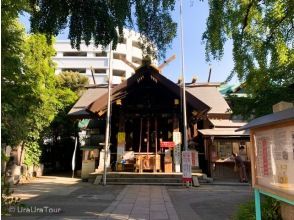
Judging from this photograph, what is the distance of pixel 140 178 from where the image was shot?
1880 cm

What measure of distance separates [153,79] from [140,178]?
19.2 feet

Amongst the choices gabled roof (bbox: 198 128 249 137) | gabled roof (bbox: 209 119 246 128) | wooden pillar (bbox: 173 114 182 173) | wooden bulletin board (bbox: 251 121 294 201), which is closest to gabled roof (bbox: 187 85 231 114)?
gabled roof (bbox: 209 119 246 128)

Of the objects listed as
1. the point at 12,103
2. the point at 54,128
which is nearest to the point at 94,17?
the point at 12,103

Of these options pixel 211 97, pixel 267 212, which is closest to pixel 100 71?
pixel 211 97

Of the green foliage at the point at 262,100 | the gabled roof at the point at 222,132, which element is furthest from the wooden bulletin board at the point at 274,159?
the gabled roof at the point at 222,132

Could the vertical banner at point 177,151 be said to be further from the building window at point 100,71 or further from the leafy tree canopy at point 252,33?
the building window at point 100,71

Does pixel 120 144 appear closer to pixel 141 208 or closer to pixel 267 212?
pixel 141 208

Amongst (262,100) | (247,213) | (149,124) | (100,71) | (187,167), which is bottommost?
(247,213)

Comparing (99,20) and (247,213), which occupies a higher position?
(99,20)

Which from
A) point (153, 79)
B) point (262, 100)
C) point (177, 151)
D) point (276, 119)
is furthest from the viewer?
point (153, 79)

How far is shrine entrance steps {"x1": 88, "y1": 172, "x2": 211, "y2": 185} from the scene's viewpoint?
18.3 m

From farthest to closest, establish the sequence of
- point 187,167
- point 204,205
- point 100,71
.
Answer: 1. point 100,71
2. point 187,167
3. point 204,205

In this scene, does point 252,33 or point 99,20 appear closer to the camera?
point 99,20

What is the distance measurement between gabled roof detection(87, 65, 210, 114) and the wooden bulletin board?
14.0 metres
